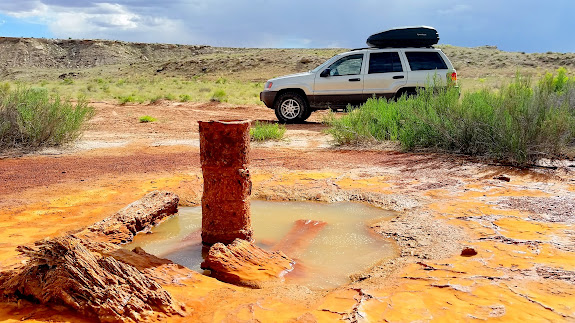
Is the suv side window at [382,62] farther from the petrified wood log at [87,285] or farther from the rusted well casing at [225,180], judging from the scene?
the petrified wood log at [87,285]

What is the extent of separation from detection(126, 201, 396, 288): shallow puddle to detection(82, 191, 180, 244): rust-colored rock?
0.33 feet

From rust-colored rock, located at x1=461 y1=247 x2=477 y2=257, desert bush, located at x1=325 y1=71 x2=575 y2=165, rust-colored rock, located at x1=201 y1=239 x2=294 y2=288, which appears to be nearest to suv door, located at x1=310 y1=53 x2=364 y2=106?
desert bush, located at x1=325 y1=71 x2=575 y2=165

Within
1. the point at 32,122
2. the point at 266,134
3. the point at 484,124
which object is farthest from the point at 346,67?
the point at 32,122

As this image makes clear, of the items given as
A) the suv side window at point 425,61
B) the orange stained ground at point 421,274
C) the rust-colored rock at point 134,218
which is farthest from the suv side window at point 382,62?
the rust-colored rock at point 134,218

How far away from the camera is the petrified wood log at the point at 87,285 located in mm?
3176

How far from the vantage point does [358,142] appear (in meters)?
10.4

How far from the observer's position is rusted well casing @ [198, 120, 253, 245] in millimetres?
4602

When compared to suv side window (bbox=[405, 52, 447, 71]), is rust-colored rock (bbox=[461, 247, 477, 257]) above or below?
below

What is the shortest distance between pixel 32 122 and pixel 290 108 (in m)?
6.67

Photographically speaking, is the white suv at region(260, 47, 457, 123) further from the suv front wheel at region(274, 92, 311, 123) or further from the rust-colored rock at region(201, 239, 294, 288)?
the rust-colored rock at region(201, 239, 294, 288)

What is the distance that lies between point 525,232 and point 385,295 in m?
2.00

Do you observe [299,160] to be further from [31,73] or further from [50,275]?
[31,73]

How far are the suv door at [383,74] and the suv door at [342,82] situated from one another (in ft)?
0.77

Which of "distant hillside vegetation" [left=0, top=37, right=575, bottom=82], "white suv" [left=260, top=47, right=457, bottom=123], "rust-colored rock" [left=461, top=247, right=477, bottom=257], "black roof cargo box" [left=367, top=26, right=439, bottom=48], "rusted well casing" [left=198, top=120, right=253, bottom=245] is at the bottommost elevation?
"rust-colored rock" [left=461, top=247, right=477, bottom=257]
